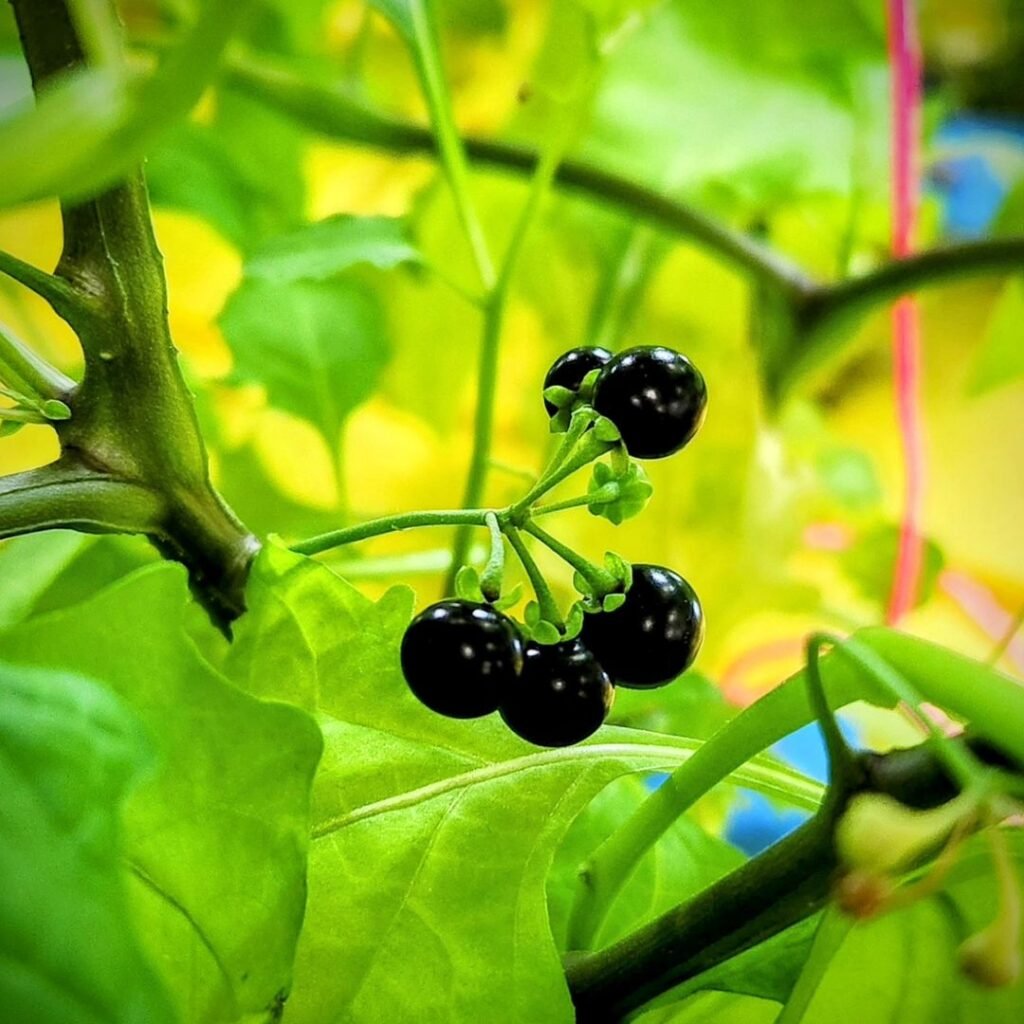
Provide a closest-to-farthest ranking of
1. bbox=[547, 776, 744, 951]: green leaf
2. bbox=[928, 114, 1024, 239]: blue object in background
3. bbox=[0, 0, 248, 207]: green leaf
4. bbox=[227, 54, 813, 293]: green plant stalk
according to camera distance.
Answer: bbox=[0, 0, 248, 207]: green leaf < bbox=[547, 776, 744, 951]: green leaf < bbox=[227, 54, 813, 293]: green plant stalk < bbox=[928, 114, 1024, 239]: blue object in background

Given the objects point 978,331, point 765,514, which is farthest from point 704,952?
point 978,331

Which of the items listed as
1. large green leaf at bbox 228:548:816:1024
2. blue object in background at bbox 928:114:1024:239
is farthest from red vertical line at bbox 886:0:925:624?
large green leaf at bbox 228:548:816:1024

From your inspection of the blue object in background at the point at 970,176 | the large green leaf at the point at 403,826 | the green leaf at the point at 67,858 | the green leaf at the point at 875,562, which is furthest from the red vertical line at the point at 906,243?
the green leaf at the point at 67,858

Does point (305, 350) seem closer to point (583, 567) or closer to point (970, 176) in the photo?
point (583, 567)

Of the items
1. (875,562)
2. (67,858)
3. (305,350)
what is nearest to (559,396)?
(67,858)

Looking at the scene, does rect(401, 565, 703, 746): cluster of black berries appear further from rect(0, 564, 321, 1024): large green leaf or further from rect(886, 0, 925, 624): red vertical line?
rect(886, 0, 925, 624): red vertical line

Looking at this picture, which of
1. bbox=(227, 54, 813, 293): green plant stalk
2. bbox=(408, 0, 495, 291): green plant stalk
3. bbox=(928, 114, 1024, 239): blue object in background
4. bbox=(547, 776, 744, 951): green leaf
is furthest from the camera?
bbox=(928, 114, 1024, 239): blue object in background
